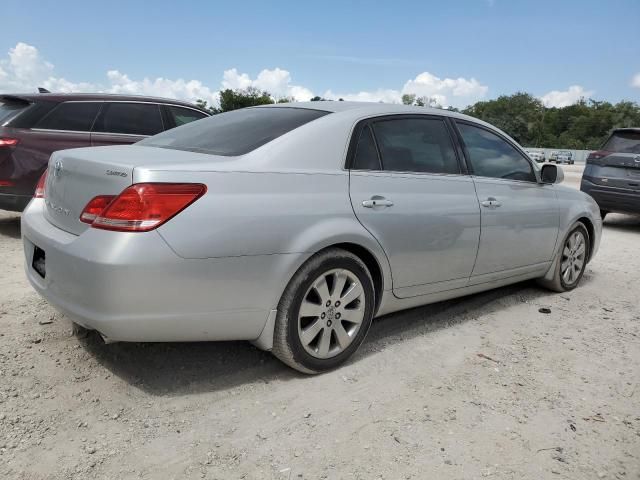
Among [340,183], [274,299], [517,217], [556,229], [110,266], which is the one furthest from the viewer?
[556,229]

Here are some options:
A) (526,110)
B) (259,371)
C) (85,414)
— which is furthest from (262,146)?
(526,110)

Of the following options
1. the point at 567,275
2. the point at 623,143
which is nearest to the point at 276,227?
the point at 567,275

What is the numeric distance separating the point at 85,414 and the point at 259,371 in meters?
0.94

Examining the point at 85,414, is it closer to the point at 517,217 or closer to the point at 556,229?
the point at 517,217

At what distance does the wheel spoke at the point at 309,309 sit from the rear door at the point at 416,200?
548mm

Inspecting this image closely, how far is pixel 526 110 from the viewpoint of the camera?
116625 mm

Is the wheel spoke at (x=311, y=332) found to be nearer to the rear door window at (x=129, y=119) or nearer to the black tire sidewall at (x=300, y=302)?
the black tire sidewall at (x=300, y=302)

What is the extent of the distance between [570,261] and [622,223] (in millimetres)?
6534

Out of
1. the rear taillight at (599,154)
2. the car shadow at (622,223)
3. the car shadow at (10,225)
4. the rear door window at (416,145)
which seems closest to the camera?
the rear door window at (416,145)

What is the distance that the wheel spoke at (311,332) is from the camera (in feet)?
10.1

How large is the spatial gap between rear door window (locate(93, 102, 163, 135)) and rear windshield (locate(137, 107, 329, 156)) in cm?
325

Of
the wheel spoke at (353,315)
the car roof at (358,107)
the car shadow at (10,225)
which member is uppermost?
the car roof at (358,107)

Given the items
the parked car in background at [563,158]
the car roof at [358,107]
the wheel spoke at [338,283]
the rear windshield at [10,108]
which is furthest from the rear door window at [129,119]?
the parked car in background at [563,158]

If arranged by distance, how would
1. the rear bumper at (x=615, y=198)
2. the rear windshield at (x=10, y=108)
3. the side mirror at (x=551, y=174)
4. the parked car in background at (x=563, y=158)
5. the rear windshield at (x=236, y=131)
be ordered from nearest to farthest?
the rear windshield at (x=236, y=131)
the side mirror at (x=551, y=174)
the rear windshield at (x=10, y=108)
the rear bumper at (x=615, y=198)
the parked car in background at (x=563, y=158)
